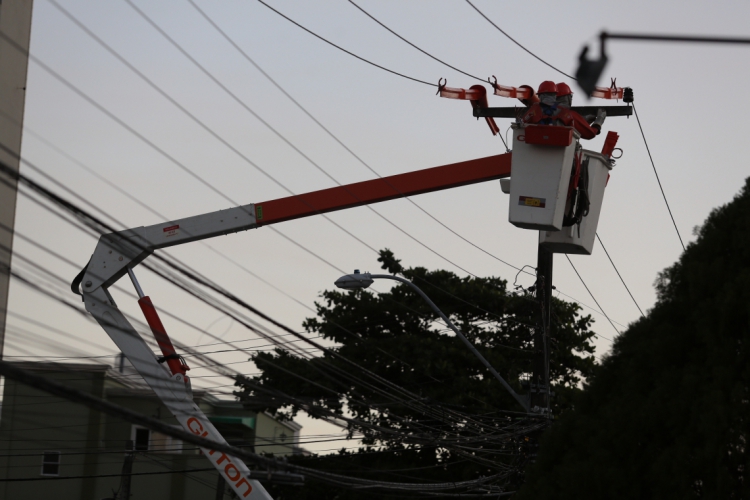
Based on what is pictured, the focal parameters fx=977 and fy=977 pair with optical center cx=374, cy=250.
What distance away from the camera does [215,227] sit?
47.4 feet

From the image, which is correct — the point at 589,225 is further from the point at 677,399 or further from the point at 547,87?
the point at 677,399

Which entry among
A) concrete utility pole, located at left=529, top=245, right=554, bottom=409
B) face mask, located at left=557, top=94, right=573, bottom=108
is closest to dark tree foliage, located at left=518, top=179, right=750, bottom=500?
face mask, located at left=557, top=94, right=573, bottom=108

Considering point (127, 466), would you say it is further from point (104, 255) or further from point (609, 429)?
point (609, 429)

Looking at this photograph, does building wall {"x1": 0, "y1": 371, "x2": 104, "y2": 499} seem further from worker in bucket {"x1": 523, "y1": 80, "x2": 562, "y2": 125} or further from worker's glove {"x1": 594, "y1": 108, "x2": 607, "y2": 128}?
worker in bucket {"x1": 523, "y1": 80, "x2": 562, "y2": 125}

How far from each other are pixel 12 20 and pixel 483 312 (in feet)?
58.9

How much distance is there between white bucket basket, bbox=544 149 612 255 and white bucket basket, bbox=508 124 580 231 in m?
0.98

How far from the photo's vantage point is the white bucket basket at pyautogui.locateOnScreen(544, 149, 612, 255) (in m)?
14.5

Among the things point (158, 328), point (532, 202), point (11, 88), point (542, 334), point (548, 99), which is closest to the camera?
point (532, 202)

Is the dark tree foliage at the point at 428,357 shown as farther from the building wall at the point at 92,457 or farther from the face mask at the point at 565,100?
the face mask at the point at 565,100

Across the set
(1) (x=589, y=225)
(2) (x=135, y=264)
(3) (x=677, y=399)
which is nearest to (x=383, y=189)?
(1) (x=589, y=225)

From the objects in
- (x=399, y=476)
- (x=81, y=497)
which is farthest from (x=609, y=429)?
(x=81, y=497)

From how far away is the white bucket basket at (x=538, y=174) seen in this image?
44.3ft

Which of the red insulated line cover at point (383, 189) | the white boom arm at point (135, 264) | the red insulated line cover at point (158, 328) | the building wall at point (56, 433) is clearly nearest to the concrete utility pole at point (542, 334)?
the red insulated line cover at point (383, 189)

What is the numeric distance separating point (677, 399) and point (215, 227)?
788cm
